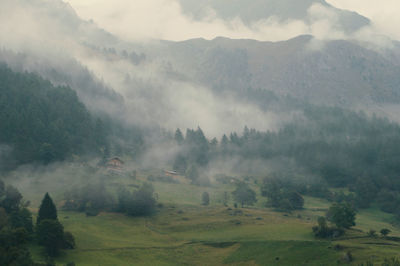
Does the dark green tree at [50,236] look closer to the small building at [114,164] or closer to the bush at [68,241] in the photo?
the bush at [68,241]

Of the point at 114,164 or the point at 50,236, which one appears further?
the point at 114,164

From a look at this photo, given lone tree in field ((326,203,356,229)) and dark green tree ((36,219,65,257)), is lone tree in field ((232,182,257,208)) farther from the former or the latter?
dark green tree ((36,219,65,257))

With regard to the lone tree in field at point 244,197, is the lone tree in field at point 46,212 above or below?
below

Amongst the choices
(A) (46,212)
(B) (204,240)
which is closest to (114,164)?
(A) (46,212)

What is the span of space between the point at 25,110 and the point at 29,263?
139 m

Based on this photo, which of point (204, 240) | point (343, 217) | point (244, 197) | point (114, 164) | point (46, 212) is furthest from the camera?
point (114, 164)

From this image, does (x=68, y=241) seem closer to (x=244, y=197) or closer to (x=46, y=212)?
(x=46, y=212)

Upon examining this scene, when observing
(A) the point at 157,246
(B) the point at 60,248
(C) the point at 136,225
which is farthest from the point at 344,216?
(B) the point at 60,248

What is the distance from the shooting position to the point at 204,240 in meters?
113

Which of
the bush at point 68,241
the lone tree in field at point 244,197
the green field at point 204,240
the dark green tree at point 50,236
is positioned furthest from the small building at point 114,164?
the dark green tree at point 50,236

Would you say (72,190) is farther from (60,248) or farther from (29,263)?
(29,263)

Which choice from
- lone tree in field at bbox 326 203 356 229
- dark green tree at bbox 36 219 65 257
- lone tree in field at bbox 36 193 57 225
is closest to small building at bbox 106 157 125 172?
lone tree in field at bbox 36 193 57 225

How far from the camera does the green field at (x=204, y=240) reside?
301ft

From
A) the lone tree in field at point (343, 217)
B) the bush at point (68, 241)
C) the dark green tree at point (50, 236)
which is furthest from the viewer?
the lone tree in field at point (343, 217)
